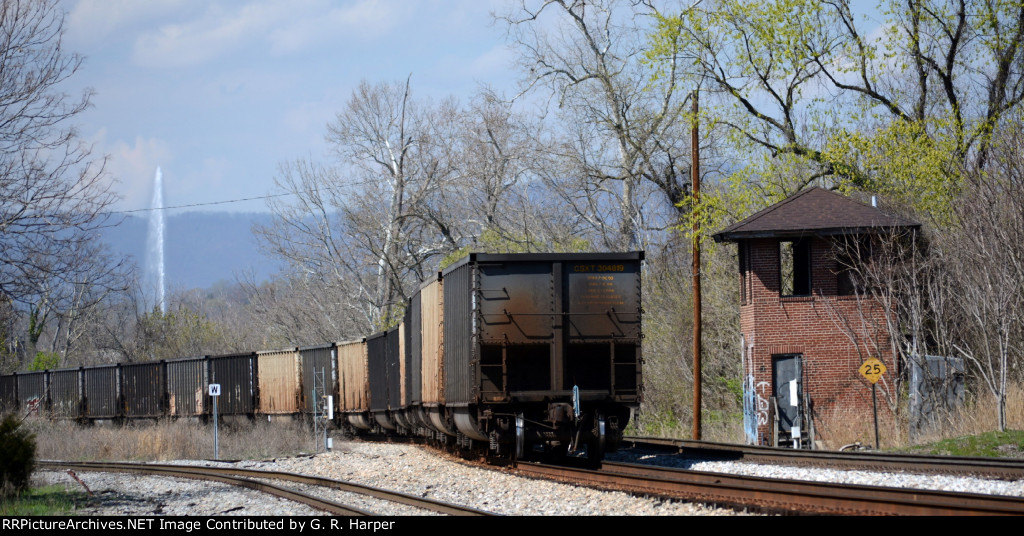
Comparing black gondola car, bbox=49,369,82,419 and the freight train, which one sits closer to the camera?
the freight train

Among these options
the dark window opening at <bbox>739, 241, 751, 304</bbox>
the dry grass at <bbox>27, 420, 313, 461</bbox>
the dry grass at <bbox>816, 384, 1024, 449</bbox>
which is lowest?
the dry grass at <bbox>27, 420, 313, 461</bbox>

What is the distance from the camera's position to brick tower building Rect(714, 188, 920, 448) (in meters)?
26.0

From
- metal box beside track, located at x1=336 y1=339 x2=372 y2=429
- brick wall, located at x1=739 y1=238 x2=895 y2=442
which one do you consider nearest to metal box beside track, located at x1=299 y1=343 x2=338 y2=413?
metal box beside track, located at x1=336 y1=339 x2=372 y2=429

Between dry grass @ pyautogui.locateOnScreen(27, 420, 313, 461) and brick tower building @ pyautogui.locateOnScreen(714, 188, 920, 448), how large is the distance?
1262 cm

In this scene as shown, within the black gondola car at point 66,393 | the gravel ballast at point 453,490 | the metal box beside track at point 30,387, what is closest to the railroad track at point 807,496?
the gravel ballast at point 453,490

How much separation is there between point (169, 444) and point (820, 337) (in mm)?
18315

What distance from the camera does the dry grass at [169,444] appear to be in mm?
26906

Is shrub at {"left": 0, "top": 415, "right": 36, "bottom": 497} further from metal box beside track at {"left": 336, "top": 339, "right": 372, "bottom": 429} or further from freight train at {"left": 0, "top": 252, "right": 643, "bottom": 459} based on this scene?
metal box beside track at {"left": 336, "top": 339, "right": 372, "bottom": 429}

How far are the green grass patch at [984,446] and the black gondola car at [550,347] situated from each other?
19.5 ft

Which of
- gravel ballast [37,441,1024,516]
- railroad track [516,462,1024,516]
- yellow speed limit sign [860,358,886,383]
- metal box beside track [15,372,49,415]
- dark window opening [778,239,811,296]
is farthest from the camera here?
metal box beside track [15,372,49,415]

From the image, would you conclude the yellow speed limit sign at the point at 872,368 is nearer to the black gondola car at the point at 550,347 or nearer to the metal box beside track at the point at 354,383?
the black gondola car at the point at 550,347

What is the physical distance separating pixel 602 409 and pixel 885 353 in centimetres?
1276

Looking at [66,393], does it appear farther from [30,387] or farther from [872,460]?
[872,460]
